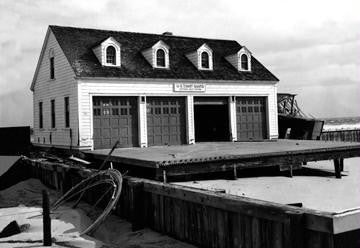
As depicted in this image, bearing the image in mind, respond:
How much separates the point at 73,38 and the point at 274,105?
12.5 m

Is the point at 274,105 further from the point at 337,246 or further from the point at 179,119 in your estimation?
the point at 337,246

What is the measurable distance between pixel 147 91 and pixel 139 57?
101 inches

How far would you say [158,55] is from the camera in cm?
2455

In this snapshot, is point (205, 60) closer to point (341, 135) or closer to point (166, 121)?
point (166, 121)

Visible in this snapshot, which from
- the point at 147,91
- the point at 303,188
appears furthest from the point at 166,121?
the point at 303,188

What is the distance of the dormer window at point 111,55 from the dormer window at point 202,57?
509cm

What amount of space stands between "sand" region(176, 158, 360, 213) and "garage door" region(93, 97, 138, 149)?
245 inches

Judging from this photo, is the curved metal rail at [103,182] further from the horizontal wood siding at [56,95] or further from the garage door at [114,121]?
the horizontal wood siding at [56,95]

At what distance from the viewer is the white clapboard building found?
71.6 feet

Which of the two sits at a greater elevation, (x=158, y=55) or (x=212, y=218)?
(x=158, y=55)

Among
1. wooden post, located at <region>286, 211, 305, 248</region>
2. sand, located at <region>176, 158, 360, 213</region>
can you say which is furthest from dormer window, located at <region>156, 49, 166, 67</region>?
wooden post, located at <region>286, 211, 305, 248</region>

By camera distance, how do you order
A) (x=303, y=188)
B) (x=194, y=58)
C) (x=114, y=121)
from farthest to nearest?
(x=194, y=58), (x=114, y=121), (x=303, y=188)

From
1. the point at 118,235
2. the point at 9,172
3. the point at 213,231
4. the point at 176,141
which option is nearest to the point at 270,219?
the point at 213,231

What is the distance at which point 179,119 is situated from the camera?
24281 millimetres
